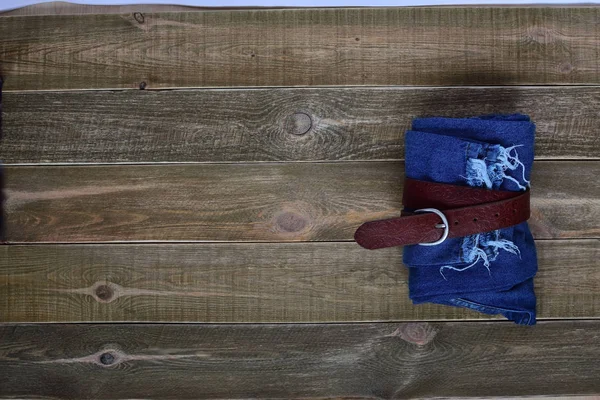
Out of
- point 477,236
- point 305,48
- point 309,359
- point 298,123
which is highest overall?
point 305,48

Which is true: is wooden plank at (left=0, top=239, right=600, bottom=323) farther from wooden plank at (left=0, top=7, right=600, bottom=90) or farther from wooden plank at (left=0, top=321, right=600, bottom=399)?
wooden plank at (left=0, top=7, right=600, bottom=90)

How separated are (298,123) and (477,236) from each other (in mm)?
378

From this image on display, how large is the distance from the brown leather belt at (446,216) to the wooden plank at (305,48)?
0.24 metres

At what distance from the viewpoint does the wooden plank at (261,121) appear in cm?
108

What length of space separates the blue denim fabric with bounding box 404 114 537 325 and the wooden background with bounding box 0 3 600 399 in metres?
0.10

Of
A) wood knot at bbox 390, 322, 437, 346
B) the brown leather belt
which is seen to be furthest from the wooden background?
the brown leather belt

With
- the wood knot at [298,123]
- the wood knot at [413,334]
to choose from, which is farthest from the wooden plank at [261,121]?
the wood knot at [413,334]

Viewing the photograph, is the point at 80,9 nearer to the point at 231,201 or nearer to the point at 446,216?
the point at 231,201

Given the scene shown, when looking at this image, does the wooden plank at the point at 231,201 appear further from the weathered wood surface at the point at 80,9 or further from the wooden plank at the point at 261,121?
the weathered wood surface at the point at 80,9

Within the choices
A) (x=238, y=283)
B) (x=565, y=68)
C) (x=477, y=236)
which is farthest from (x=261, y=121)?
(x=565, y=68)

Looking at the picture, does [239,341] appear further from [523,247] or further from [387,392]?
[523,247]

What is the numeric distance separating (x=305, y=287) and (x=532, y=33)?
63 cm

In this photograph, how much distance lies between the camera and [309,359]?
3.64ft

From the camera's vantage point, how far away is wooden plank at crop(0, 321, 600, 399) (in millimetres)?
1105
